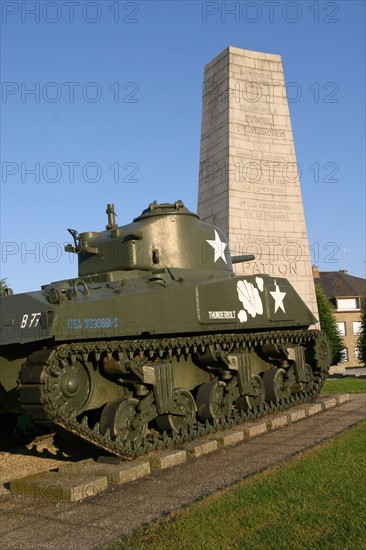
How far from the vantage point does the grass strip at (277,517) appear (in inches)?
188

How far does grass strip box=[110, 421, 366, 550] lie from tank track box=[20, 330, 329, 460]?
2.02 m

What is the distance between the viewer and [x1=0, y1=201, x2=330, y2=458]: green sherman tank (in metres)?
7.42

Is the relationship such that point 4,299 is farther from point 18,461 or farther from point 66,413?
point 18,461

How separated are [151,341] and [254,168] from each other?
15592 millimetres

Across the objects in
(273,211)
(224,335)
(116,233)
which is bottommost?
(224,335)

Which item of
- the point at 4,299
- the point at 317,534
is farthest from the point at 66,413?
the point at 317,534

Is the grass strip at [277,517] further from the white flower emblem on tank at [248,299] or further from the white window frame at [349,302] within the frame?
the white window frame at [349,302]

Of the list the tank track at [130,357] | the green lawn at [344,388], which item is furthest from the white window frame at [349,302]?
the tank track at [130,357]

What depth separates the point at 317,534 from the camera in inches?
192

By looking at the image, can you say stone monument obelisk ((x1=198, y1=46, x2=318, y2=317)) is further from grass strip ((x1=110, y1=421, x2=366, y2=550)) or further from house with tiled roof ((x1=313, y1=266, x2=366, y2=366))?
house with tiled roof ((x1=313, y1=266, x2=366, y2=366))

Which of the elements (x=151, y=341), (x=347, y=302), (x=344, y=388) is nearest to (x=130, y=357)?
(x=151, y=341)

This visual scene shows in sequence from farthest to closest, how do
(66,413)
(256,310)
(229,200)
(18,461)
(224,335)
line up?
(229,200) < (256,310) < (224,335) < (18,461) < (66,413)

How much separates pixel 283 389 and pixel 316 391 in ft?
4.83

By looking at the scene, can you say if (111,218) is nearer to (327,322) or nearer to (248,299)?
(248,299)
